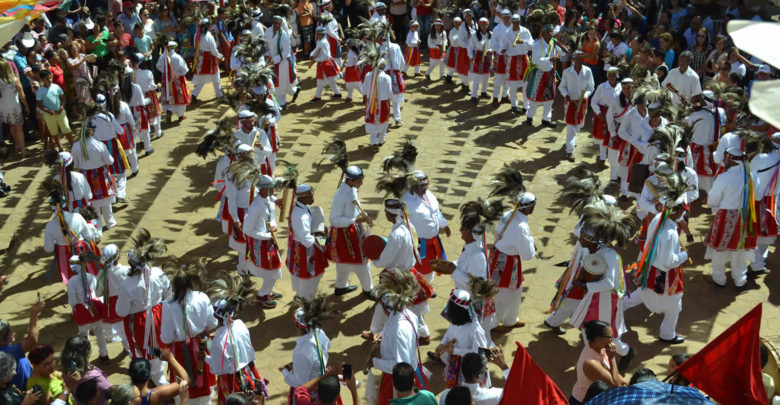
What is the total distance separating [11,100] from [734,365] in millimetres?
11202

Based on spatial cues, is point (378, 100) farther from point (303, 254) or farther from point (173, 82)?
point (303, 254)

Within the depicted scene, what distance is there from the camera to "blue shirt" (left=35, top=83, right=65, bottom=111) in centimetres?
1225

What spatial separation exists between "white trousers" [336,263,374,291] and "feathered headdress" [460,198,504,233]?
156 centimetres

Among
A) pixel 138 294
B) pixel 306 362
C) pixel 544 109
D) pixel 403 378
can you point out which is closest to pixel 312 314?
pixel 306 362

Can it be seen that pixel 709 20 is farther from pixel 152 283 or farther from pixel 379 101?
pixel 152 283

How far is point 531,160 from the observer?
41.6 ft

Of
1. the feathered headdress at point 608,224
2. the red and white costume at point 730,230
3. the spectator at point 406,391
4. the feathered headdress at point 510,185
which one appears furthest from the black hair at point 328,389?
the red and white costume at point 730,230

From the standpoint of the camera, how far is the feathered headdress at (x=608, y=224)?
7.59 metres

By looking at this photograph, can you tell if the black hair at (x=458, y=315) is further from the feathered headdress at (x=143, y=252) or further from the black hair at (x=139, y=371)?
the feathered headdress at (x=143, y=252)

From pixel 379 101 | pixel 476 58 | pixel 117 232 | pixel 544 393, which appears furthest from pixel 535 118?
pixel 544 393

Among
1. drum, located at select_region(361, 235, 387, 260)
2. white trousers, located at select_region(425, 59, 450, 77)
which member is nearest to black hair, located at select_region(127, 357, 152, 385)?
drum, located at select_region(361, 235, 387, 260)

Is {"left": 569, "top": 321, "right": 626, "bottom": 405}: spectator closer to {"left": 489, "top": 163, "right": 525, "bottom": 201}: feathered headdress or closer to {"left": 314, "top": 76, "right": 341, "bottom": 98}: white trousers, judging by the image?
{"left": 489, "top": 163, "right": 525, "bottom": 201}: feathered headdress

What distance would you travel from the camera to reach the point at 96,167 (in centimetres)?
1017

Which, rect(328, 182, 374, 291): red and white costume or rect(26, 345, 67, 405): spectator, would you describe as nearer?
rect(26, 345, 67, 405): spectator
